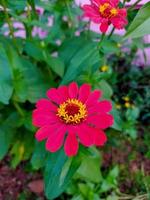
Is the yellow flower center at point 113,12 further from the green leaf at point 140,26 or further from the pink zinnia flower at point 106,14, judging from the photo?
the green leaf at point 140,26

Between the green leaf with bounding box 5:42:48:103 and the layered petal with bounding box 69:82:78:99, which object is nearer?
the layered petal with bounding box 69:82:78:99

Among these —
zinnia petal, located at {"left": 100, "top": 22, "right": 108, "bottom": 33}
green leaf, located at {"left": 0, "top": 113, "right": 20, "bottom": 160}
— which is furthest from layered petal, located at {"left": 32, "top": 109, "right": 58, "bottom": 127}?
green leaf, located at {"left": 0, "top": 113, "right": 20, "bottom": 160}

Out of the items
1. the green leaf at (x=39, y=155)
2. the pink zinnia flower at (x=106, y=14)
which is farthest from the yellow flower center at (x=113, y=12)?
the green leaf at (x=39, y=155)

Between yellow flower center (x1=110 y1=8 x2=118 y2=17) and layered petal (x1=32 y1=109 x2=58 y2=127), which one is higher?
yellow flower center (x1=110 y1=8 x2=118 y2=17)

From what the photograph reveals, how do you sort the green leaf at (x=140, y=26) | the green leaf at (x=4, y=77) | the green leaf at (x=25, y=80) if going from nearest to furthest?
the green leaf at (x=140, y=26), the green leaf at (x=4, y=77), the green leaf at (x=25, y=80)

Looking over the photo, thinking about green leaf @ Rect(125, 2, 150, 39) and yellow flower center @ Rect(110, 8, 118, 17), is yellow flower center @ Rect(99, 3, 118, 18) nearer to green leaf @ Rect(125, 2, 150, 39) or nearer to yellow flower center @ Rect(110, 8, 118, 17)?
yellow flower center @ Rect(110, 8, 118, 17)

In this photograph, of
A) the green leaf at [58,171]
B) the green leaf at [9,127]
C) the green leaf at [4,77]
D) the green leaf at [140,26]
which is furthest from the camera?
the green leaf at [9,127]
